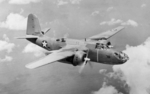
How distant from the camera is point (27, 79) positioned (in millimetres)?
196625

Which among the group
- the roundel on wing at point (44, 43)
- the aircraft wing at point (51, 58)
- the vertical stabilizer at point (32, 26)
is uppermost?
the vertical stabilizer at point (32, 26)

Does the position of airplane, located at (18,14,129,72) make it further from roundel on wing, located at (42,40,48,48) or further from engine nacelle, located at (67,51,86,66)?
roundel on wing, located at (42,40,48,48)

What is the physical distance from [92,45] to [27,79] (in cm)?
19608

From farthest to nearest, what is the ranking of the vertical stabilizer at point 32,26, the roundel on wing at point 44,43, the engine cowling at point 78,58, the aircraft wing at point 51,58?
the vertical stabilizer at point 32,26
the roundel on wing at point 44,43
the engine cowling at point 78,58
the aircraft wing at point 51,58

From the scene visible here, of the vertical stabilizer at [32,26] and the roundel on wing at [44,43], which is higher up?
the vertical stabilizer at [32,26]

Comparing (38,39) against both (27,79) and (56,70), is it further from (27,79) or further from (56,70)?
(27,79)

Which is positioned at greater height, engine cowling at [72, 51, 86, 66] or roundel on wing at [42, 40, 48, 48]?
roundel on wing at [42, 40, 48, 48]

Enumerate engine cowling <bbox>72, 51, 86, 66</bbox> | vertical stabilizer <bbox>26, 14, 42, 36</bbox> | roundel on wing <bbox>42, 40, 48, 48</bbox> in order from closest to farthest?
engine cowling <bbox>72, 51, 86, 66</bbox>
roundel on wing <bbox>42, 40, 48, 48</bbox>
vertical stabilizer <bbox>26, 14, 42, 36</bbox>

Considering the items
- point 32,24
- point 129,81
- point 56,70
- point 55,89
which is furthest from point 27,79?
point 32,24

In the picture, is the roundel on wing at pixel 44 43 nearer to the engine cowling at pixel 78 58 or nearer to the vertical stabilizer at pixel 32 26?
the vertical stabilizer at pixel 32 26

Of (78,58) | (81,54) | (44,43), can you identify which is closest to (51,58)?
(78,58)

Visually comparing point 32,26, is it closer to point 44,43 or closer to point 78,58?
point 44,43

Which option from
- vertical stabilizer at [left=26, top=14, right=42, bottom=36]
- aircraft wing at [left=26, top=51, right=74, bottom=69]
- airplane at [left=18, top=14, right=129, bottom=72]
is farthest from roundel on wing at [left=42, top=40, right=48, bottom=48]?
aircraft wing at [left=26, top=51, right=74, bottom=69]

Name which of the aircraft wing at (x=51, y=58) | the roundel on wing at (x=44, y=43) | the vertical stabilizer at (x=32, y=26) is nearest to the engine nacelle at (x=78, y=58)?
the aircraft wing at (x=51, y=58)
